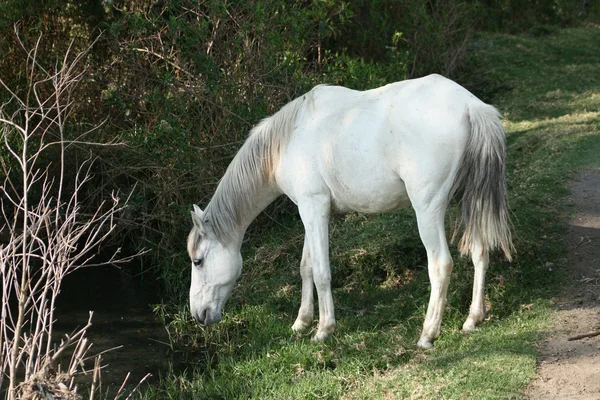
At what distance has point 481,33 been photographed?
15344 millimetres

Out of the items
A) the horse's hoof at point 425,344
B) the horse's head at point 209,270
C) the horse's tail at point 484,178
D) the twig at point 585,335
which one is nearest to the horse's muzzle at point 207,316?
the horse's head at point 209,270

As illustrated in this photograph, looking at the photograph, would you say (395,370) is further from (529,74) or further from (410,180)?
(529,74)

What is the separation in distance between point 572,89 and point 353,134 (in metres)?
7.30

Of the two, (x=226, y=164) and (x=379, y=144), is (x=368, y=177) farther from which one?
(x=226, y=164)

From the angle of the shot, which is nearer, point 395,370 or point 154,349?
point 395,370

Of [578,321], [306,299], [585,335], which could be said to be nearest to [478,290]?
[578,321]

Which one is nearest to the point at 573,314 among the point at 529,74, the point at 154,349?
the point at 154,349

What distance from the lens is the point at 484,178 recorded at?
5.05m

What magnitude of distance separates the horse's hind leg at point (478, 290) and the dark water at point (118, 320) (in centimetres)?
248

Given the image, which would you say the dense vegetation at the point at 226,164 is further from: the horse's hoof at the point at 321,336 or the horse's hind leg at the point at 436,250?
the horse's hind leg at the point at 436,250

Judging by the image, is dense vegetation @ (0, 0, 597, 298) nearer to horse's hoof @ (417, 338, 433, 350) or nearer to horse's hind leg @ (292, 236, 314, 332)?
horse's hind leg @ (292, 236, 314, 332)

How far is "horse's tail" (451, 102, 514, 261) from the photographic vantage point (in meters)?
5.00

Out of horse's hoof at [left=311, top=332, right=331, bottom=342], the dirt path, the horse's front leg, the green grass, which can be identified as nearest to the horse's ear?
the horse's front leg

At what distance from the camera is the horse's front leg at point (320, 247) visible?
18.6ft
